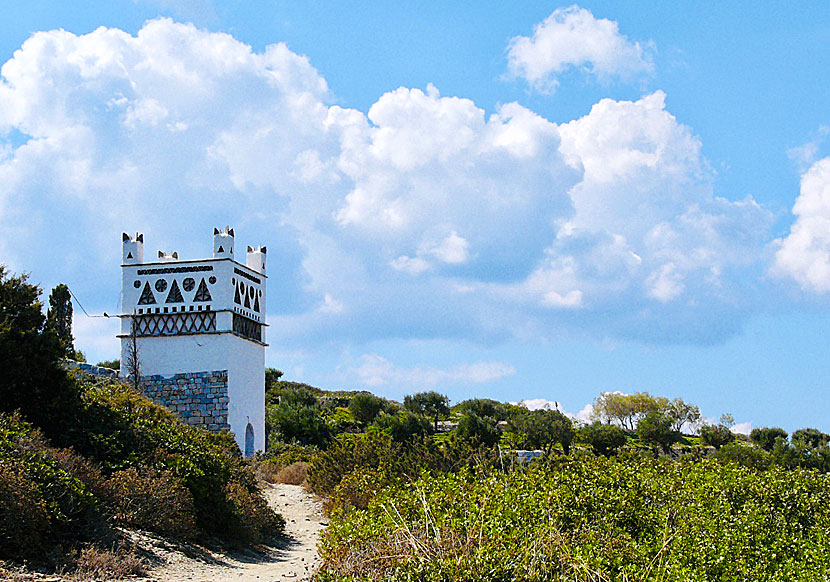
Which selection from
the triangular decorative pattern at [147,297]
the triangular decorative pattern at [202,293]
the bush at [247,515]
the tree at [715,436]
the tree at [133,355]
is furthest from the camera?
the tree at [715,436]

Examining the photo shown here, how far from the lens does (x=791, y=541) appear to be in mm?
7668

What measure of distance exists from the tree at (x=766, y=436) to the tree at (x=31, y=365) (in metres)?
31.7

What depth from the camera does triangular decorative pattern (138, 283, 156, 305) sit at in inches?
1056

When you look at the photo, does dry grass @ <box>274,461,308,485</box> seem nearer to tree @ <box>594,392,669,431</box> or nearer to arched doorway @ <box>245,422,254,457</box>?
arched doorway @ <box>245,422,254,457</box>

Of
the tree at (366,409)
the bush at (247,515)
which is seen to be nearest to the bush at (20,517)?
the bush at (247,515)

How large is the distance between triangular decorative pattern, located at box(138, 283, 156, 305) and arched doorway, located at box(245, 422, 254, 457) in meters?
4.97

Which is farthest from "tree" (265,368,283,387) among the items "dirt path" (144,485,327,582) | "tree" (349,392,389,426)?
"dirt path" (144,485,327,582)

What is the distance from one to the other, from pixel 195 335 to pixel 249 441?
3.83 meters

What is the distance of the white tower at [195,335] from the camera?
26156mm

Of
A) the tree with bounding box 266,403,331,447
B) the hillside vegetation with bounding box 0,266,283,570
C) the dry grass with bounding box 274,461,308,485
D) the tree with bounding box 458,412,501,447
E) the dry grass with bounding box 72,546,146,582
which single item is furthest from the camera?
the tree with bounding box 266,403,331,447

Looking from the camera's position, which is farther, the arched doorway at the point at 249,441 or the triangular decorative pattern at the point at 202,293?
the arched doorway at the point at 249,441

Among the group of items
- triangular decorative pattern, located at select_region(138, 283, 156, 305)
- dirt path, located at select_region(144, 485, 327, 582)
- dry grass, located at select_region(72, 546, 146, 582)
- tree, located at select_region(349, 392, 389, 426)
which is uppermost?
triangular decorative pattern, located at select_region(138, 283, 156, 305)

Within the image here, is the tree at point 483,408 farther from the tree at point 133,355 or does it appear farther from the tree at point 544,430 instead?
the tree at point 133,355

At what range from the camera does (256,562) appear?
37.8 feet
